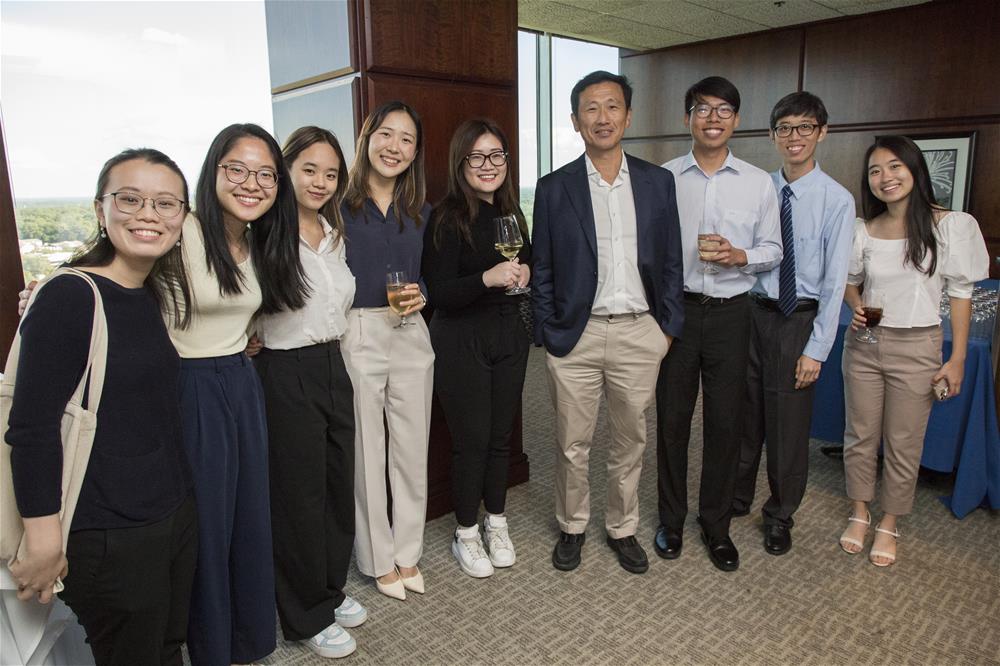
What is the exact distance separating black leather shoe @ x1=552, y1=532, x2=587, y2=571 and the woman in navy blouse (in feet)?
1.85

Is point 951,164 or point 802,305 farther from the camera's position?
point 951,164

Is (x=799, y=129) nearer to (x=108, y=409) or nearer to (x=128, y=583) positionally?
(x=108, y=409)

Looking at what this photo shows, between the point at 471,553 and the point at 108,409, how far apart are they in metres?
1.68

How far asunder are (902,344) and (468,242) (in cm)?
178

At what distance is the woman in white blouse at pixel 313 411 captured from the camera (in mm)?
2023

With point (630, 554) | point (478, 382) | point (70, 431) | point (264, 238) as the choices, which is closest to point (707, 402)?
point (630, 554)

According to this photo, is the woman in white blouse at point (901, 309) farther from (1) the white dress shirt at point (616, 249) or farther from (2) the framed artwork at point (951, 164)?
(2) the framed artwork at point (951, 164)

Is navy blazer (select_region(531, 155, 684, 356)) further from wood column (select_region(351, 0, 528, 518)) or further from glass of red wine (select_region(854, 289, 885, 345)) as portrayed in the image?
glass of red wine (select_region(854, 289, 885, 345))

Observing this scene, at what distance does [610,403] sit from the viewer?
2.69 m

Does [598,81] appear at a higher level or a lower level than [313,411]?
higher

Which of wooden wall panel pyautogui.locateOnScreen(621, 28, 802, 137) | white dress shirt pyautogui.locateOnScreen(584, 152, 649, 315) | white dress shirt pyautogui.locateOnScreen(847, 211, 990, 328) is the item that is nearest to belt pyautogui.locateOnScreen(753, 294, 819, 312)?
white dress shirt pyautogui.locateOnScreen(847, 211, 990, 328)

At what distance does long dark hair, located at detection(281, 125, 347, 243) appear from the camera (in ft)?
6.70

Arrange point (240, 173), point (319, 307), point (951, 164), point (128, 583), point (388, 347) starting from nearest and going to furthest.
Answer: point (128, 583) → point (240, 173) → point (319, 307) → point (388, 347) → point (951, 164)

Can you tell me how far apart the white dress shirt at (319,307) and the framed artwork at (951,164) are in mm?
5375
